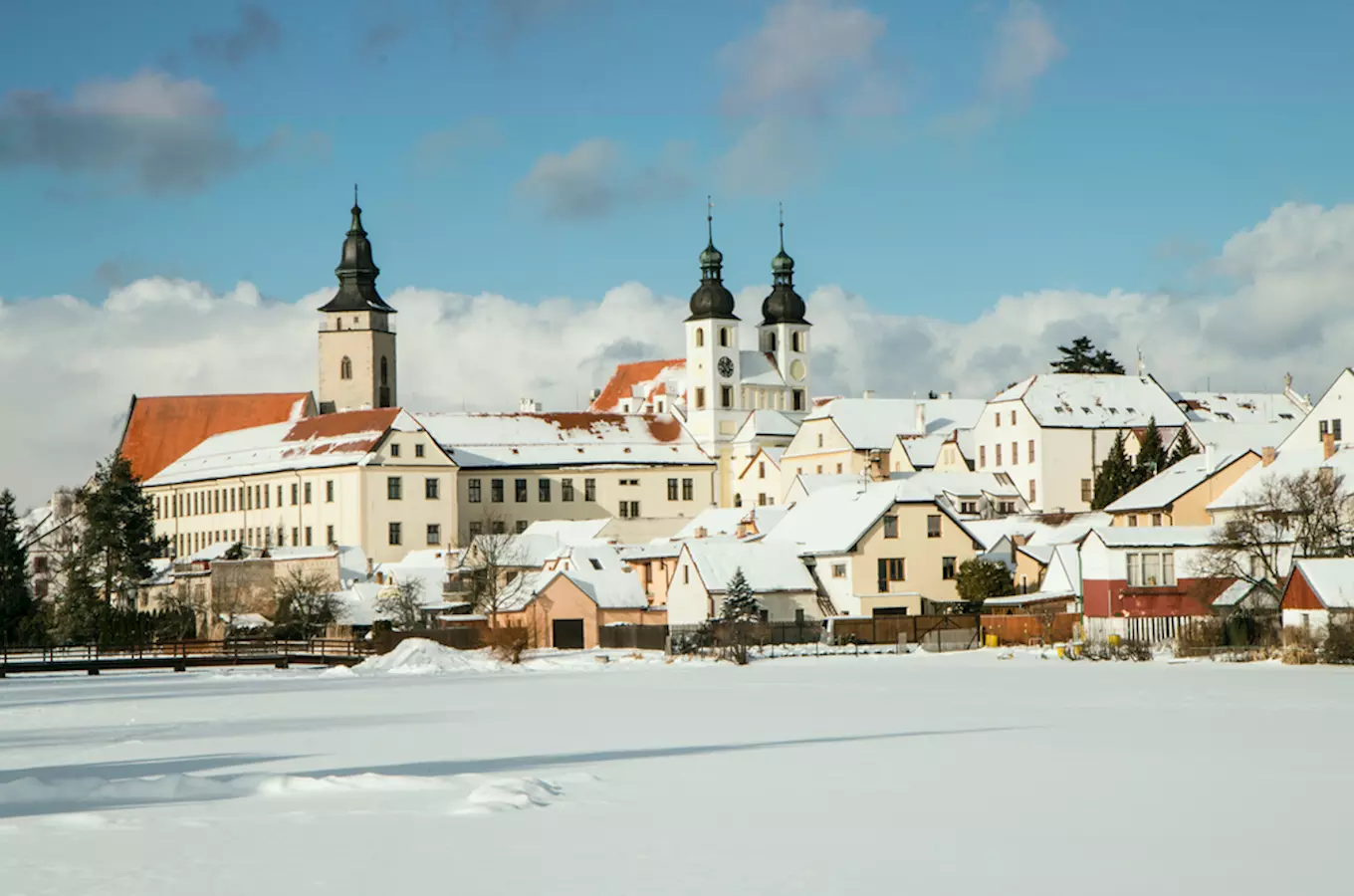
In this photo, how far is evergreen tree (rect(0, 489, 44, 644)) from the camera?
79.2 m

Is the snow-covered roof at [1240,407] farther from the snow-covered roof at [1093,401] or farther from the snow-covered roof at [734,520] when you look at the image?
the snow-covered roof at [734,520]

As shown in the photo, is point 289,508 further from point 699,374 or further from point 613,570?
point 613,570

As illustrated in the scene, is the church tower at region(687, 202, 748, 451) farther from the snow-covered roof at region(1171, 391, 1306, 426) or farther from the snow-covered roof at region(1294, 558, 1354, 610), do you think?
the snow-covered roof at region(1294, 558, 1354, 610)

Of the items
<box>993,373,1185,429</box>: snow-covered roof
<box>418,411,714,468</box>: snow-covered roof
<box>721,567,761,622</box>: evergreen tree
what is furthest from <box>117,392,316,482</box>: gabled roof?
<box>721,567,761,622</box>: evergreen tree

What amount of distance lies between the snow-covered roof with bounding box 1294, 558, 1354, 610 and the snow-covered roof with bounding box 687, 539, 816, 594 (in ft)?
81.2

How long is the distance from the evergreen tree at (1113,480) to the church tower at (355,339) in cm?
5938

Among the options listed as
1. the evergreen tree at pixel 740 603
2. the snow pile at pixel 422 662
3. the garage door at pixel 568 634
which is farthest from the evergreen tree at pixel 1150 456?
the snow pile at pixel 422 662

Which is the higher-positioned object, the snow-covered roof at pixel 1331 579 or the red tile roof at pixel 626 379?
the red tile roof at pixel 626 379

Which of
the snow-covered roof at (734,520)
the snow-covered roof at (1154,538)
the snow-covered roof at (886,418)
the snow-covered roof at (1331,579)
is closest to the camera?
the snow-covered roof at (1331,579)

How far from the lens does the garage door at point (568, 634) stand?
2881 inches

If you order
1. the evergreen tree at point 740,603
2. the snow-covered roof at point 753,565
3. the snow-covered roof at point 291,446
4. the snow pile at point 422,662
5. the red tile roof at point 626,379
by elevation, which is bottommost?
the snow pile at point 422,662

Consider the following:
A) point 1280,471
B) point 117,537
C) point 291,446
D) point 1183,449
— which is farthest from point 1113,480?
point 291,446

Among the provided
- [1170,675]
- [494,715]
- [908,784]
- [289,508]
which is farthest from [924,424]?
[908,784]

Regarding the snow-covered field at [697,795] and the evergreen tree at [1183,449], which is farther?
the evergreen tree at [1183,449]
